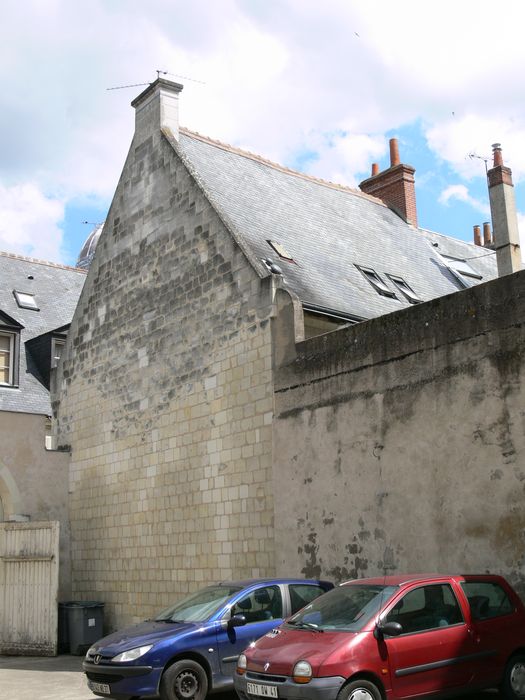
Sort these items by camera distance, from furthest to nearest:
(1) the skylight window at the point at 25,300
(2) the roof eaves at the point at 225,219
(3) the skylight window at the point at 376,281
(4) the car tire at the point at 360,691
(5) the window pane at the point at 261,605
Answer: (1) the skylight window at the point at 25,300, (3) the skylight window at the point at 376,281, (2) the roof eaves at the point at 225,219, (5) the window pane at the point at 261,605, (4) the car tire at the point at 360,691

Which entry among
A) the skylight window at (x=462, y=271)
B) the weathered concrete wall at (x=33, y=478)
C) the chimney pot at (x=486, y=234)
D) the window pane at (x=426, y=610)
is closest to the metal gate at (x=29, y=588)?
the weathered concrete wall at (x=33, y=478)

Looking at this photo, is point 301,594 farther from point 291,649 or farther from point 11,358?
point 11,358

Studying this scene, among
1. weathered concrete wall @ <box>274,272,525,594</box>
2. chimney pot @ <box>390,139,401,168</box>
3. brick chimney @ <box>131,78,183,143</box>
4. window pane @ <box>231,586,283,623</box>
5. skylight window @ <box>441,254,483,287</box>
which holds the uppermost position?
chimney pot @ <box>390,139,401,168</box>

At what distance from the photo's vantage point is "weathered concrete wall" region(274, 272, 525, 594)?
9.27 m

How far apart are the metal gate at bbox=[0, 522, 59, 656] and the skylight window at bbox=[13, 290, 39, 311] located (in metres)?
6.61

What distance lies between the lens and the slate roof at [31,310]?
18172 mm

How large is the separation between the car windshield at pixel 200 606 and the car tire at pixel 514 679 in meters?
2.87

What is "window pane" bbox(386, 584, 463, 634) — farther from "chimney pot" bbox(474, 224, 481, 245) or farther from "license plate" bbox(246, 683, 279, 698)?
"chimney pot" bbox(474, 224, 481, 245)

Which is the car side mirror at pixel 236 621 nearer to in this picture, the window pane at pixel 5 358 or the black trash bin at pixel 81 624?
the black trash bin at pixel 81 624

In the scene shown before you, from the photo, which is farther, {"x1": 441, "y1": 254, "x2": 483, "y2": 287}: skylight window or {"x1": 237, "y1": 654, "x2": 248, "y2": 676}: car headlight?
{"x1": 441, "y1": 254, "x2": 483, "y2": 287}: skylight window

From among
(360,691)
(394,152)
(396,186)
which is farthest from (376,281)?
(360,691)

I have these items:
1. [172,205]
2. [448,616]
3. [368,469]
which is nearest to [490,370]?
[368,469]

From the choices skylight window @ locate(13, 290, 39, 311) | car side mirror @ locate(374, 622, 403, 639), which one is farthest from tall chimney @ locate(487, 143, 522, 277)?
car side mirror @ locate(374, 622, 403, 639)

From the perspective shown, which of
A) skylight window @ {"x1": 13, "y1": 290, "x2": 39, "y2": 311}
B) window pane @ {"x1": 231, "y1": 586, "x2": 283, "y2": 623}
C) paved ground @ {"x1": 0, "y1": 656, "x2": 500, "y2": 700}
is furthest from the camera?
skylight window @ {"x1": 13, "y1": 290, "x2": 39, "y2": 311}
